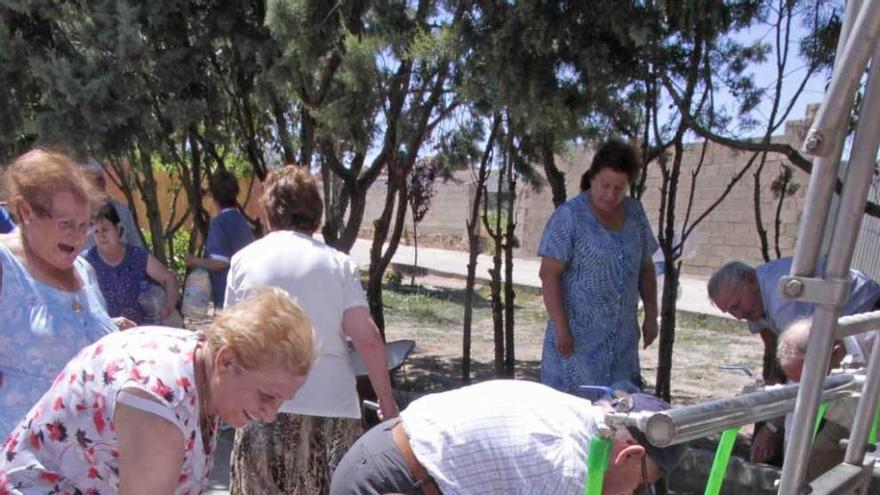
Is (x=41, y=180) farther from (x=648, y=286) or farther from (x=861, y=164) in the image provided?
(x=648, y=286)

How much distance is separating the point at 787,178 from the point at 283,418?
4796 mm

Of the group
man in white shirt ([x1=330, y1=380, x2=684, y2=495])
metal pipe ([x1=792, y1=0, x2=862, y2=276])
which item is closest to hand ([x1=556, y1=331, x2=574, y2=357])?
man in white shirt ([x1=330, y1=380, x2=684, y2=495])

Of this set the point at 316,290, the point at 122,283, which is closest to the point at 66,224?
the point at 316,290

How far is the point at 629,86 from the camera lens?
16.1 feet

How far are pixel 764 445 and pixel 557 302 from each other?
44.6 inches

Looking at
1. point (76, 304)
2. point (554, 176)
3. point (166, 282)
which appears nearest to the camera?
point (76, 304)

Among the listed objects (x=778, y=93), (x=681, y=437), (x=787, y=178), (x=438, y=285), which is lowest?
(x=438, y=285)

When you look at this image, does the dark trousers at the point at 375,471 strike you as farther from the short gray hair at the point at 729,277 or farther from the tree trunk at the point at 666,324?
the tree trunk at the point at 666,324

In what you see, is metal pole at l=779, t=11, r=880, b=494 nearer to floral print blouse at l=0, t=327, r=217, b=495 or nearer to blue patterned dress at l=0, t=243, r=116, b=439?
floral print blouse at l=0, t=327, r=217, b=495

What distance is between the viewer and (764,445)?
156 inches

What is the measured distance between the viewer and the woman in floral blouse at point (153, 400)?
1699mm

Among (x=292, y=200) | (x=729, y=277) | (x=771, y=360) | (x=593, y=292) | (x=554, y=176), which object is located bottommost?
(x=771, y=360)

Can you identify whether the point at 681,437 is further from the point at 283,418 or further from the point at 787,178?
the point at 787,178

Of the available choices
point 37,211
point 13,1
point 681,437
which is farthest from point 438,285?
point 681,437
